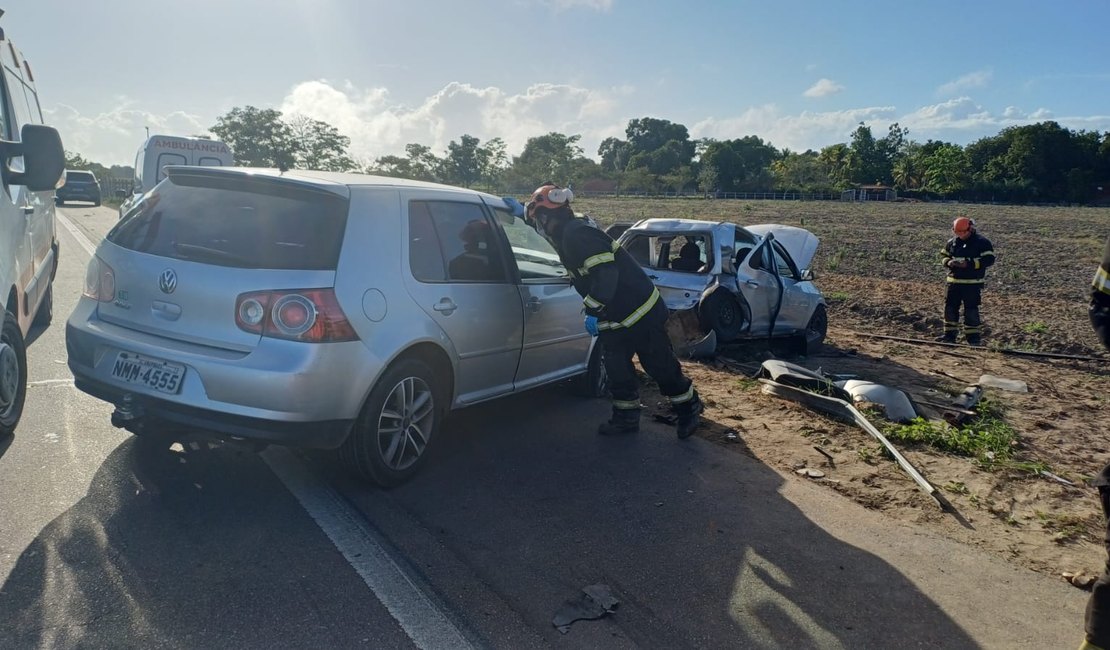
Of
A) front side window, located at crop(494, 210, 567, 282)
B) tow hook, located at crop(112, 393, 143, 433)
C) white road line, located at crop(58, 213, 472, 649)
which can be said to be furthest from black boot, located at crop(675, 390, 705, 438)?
tow hook, located at crop(112, 393, 143, 433)

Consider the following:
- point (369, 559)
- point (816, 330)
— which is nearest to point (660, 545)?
point (369, 559)

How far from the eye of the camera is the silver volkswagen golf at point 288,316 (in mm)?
3727

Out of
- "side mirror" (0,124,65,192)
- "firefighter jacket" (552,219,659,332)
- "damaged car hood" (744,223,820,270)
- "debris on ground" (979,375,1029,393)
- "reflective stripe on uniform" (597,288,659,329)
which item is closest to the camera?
"side mirror" (0,124,65,192)

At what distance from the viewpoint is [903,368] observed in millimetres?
8758

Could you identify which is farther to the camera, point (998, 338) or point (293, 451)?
point (998, 338)

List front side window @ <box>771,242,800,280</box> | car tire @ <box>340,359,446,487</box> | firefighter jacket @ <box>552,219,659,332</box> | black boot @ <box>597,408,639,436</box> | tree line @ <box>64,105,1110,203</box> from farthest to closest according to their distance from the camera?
tree line @ <box>64,105,1110,203</box> → front side window @ <box>771,242,800,280</box> → black boot @ <box>597,408,639,436</box> → firefighter jacket @ <box>552,219,659,332</box> → car tire @ <box>340,359,446,487</box>

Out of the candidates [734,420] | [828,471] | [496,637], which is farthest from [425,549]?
[734,420]

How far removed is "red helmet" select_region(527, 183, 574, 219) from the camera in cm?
525

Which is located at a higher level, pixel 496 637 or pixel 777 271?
pixel 777 271

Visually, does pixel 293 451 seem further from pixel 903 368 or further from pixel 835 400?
pixel 903 368

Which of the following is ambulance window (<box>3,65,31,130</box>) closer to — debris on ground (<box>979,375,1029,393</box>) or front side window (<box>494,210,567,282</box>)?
front side window (<box>494,210,567,282</box>)

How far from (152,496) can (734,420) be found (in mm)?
4195

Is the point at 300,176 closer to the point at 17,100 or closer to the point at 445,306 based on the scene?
the point at 445,306

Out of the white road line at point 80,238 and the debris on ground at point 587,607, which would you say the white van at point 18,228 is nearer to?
the debris on ground at point 587,607
